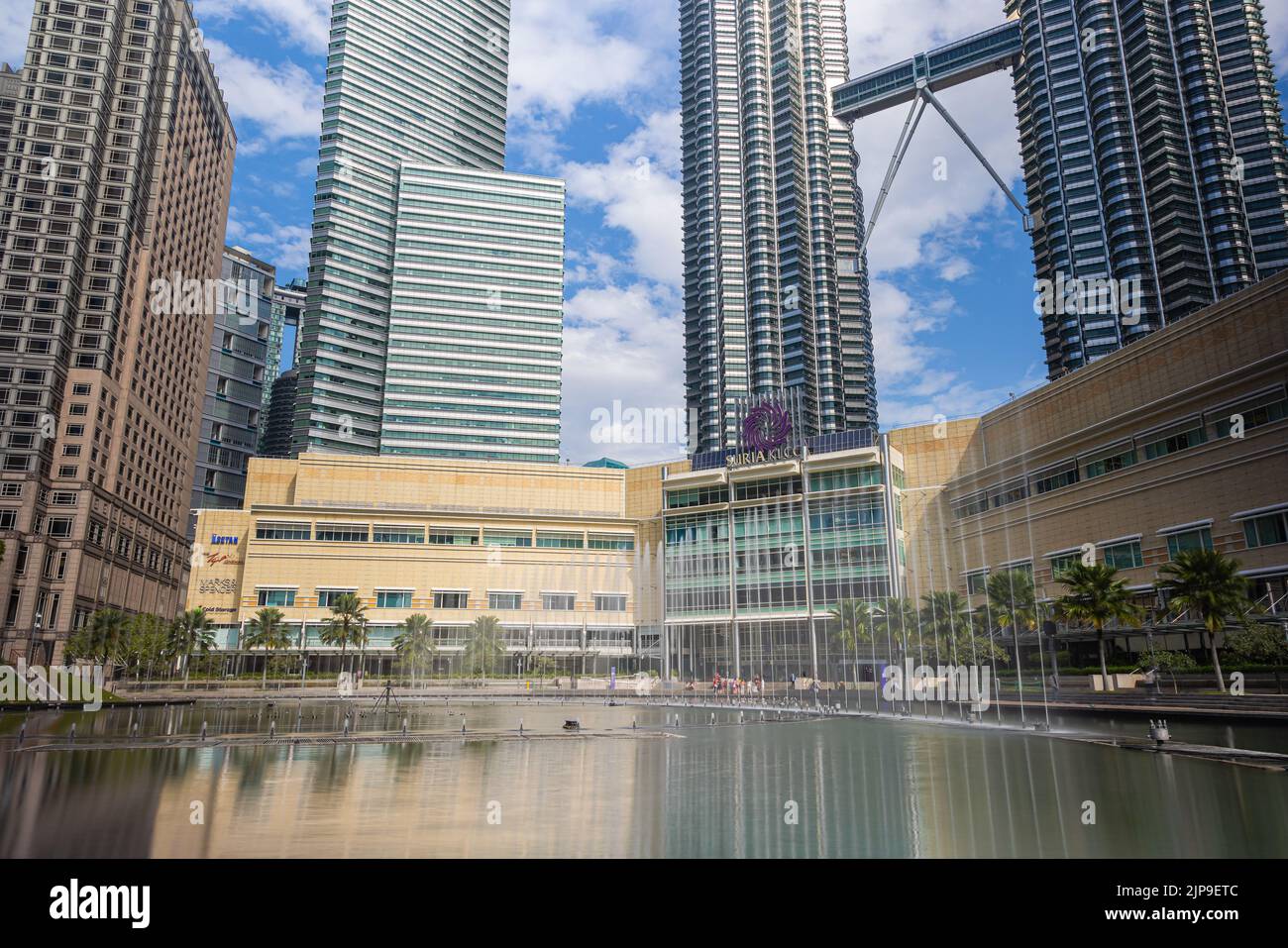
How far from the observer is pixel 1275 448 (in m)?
48.2

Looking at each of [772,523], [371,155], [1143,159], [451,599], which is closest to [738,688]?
[772,523]

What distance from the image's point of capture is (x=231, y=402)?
578 ft

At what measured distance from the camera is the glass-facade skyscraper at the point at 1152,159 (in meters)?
126

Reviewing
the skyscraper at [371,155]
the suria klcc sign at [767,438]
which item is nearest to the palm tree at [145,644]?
the suria klcc sign at [767,438]

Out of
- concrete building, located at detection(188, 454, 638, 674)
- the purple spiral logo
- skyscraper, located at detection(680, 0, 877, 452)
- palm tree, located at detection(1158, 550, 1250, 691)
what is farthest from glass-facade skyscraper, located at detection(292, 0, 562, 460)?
palm tree, located at detection(1158, 550, 1250, 691)

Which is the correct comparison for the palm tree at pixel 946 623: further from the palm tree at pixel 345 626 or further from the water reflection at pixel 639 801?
the palm tree at pixel 345 626

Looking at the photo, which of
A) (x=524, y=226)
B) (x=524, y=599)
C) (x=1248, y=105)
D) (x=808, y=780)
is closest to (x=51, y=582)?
(x=524, y=599)

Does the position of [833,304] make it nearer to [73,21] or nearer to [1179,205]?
[1179,205]

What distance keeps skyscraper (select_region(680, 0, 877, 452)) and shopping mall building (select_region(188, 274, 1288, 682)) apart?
59.2 metres

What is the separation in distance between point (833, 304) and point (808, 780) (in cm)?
15285

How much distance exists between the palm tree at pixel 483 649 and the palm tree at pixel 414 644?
19.2ft

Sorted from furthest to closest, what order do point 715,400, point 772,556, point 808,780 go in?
point 715,400, point 772,556, point 808,780

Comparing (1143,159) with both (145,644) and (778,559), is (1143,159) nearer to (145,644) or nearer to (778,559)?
(778,559)

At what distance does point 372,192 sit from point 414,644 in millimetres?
114571
